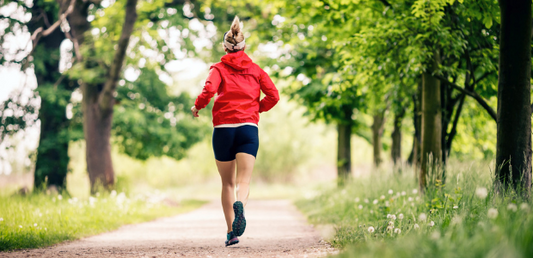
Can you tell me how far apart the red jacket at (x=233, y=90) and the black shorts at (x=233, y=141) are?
8cm

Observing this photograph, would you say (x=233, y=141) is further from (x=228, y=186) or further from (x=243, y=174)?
(x=228, y=186)

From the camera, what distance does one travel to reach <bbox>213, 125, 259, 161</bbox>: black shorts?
4.62 m

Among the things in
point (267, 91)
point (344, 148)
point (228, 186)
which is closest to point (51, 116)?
point (344, 148)

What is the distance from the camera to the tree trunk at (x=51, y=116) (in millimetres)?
14891

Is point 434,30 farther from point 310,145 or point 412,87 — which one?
point 310,145

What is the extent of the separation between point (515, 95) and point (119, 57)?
9276mm

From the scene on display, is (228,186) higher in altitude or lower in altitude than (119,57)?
lower

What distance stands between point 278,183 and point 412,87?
24285mm

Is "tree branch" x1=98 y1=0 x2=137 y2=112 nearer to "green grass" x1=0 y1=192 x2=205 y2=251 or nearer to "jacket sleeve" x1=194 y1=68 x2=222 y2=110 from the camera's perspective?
"green grass" x1=0 y1=192 x2=205 y2=251

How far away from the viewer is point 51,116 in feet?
50.4

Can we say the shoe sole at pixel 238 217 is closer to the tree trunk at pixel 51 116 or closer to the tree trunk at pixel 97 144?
the tree trunk at pixel 97 144

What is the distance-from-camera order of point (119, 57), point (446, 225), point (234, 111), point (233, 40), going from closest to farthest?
point (446, 225)
point (234, 111)
point (233, 40)
point (119, 57)

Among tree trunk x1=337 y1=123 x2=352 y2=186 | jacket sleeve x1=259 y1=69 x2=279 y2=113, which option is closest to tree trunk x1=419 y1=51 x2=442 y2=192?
jacket sleeve x1=259 y1=69 x2=279 y2=113

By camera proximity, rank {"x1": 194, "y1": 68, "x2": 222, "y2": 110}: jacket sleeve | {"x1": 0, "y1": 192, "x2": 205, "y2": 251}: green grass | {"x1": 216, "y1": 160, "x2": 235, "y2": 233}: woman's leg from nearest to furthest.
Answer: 1. {"x1": 194, "y1": 68, "x2": 222, "y2": 110}: jacket sleeve
2. {"x1": 216, "y1": 160, "x2": 235, "y2": 233}: woman's leg
3. {"x1": 0, "y1": 192, "x2": 205, "y2": 251}: green grass
